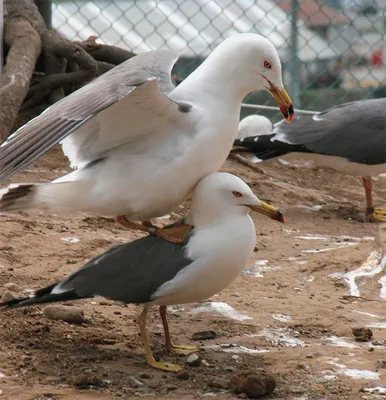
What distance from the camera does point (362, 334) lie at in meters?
4.26

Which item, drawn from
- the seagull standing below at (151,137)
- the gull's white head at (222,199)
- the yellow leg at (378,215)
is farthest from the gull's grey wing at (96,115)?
the yellow leg at (378,215)

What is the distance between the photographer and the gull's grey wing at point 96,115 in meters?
3.81

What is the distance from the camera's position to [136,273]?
400cm

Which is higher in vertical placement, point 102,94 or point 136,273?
point 102,94

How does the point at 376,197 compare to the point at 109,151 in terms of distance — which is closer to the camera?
the point at 109,151

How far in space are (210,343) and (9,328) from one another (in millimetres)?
810

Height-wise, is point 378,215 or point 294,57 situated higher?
point 294,57

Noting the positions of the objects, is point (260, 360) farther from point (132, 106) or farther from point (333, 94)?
point (333, 94)

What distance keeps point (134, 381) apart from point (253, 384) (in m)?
0.43

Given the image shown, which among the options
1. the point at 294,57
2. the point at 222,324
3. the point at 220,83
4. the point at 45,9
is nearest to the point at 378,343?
the point at 222,324

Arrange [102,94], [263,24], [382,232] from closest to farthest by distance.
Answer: [102,94]
[382,232]
[263,24]

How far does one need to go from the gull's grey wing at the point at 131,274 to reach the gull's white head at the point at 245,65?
703 millimetres

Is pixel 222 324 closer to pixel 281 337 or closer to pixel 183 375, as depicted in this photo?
pixel 281 337

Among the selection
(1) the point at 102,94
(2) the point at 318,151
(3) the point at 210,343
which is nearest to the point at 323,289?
(3) the point at 210,343
